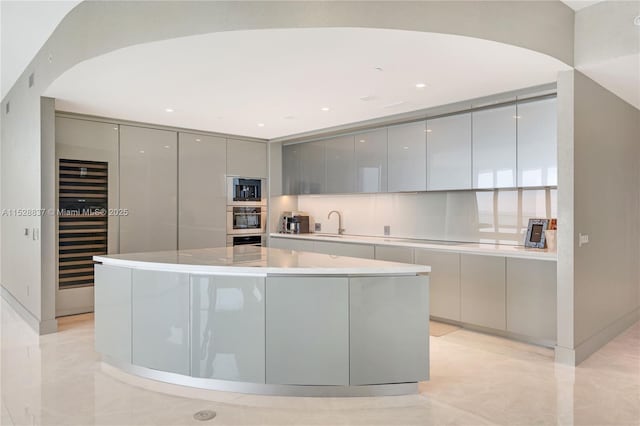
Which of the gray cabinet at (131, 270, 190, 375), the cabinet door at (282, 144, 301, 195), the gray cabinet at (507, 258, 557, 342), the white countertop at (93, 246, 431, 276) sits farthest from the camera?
the cabinet door at (282, 144, 301, 195)

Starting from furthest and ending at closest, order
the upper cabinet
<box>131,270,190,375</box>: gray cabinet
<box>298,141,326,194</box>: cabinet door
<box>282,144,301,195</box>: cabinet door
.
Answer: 1. <box>282,144,301,195</box>: cabinet door
2. <box>298,141,326,194</box>: cabinet door
3. the upper cabinet
4. <box>131,270,190,375</box>: gray cabinet

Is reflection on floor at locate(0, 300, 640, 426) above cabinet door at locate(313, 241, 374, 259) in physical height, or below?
below

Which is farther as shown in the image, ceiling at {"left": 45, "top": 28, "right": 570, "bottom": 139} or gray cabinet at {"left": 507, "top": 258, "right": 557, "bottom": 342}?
gray cabinet at {"left": 507, "top": 258, "right": 557, "bottom": 342}

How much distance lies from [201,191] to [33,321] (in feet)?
7.98

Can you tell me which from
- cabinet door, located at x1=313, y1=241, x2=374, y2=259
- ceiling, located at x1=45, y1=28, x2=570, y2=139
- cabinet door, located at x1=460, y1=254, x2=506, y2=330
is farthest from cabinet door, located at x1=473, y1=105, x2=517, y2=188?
cabinet door, located at x1=313, y1=241, x2=374, y2=259

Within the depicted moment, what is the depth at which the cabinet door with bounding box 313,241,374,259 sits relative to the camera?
204 inches

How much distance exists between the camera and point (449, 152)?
467cm

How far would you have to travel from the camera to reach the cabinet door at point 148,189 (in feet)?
17.2

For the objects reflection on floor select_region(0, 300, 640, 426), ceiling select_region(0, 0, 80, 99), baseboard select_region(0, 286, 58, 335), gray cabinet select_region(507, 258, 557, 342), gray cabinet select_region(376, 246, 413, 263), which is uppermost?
ceiling select_region(0, 0, 80, 99)

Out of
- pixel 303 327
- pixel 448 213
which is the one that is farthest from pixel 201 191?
pixel 303 327

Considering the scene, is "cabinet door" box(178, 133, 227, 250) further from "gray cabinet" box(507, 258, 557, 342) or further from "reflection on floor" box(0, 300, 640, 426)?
"gray cabinet" box(507, 258, 557, 342)

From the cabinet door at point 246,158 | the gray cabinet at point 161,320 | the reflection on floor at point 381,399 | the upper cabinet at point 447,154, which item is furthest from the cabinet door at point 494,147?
the cabinet door at point 246,158

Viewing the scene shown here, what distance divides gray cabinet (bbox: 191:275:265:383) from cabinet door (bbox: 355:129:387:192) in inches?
116

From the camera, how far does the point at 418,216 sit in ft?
17.7
